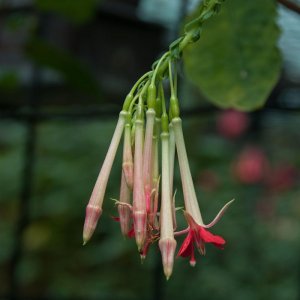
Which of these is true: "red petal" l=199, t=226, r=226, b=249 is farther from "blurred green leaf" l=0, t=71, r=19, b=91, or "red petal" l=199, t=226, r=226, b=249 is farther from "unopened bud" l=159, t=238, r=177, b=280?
"blurred green leaf" l=0, t=71, r=19, b=91

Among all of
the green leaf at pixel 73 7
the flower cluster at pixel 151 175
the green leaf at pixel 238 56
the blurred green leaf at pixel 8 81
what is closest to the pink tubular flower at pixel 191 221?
the flower cluster at pixel 151 175

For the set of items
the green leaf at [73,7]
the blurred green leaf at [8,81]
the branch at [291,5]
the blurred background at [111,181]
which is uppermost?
the branch at [291,5]

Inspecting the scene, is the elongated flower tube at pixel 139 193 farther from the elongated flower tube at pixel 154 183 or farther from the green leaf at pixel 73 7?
the green leaf at pixel 73 7

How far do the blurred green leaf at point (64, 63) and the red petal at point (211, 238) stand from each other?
629 mm

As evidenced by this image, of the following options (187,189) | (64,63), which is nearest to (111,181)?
(64,63)

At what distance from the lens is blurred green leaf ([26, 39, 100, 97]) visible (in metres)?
1.14

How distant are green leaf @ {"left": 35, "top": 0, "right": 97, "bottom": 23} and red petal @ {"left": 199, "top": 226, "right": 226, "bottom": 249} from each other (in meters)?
0.60

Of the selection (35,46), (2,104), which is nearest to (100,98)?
(35,46)

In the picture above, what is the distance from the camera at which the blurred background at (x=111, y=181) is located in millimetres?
1476

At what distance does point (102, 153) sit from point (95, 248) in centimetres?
23

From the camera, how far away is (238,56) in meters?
0.72

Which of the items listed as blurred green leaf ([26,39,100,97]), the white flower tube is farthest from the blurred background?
the white flower tube

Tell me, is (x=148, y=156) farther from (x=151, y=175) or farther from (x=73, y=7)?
(x=73, y=7)

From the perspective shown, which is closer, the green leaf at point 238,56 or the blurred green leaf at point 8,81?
the green leaf at point 238,56
